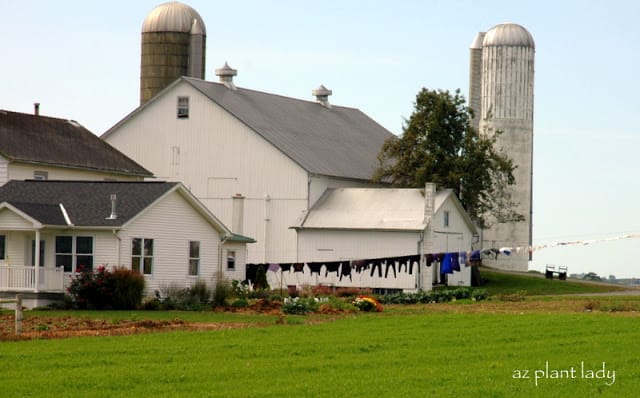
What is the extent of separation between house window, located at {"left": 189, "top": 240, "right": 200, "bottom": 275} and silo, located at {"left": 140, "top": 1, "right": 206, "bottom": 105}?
33908 mm

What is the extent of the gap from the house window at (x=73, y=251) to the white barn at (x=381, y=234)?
16799 mm

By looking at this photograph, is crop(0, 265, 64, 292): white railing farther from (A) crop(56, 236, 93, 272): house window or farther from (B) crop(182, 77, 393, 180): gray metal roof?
(B) crop(182, 77, 393, 180): gray metal roof

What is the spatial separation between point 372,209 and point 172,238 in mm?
18960

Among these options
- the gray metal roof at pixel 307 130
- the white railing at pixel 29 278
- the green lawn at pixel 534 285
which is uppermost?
the gray metal roof at pixel 307 130

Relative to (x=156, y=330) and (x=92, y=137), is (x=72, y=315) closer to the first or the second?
(x=156, y=330)

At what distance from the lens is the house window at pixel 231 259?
5288cm

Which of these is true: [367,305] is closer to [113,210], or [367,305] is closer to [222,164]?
[113,210]

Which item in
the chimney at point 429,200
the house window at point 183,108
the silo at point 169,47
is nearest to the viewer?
the chimney at point 429,200

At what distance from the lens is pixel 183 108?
67.1m

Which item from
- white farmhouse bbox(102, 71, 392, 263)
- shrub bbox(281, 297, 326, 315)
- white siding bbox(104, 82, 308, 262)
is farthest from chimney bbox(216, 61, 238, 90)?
shrub bbox(281, 297, 326, 315)

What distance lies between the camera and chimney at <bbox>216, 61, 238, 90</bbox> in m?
70.7

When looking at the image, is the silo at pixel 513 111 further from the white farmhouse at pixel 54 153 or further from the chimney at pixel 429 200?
the white farmhouse at pixel 54 153

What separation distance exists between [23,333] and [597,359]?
13131 mm

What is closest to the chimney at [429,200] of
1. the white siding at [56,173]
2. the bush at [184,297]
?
the white siding at [56,173]
